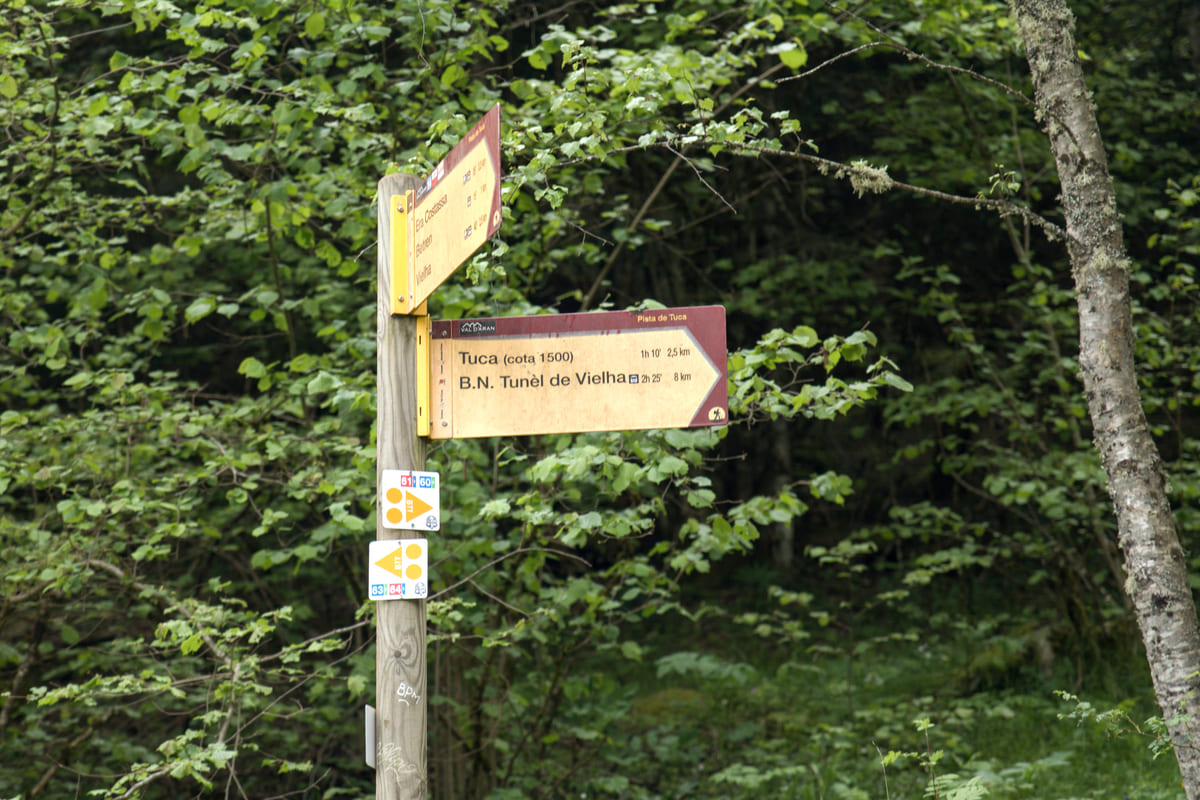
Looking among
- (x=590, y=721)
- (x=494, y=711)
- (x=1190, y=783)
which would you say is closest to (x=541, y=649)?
(x=494, y=711)

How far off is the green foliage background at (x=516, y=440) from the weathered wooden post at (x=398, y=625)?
0.75 metres

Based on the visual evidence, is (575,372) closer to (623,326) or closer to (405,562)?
(623,326)

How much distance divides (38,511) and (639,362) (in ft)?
14.5

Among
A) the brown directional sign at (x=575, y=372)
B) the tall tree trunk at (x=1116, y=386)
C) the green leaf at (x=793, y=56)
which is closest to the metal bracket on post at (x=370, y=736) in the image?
the brown directional sign at (x=575, y=372)

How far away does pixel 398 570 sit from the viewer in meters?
2.61

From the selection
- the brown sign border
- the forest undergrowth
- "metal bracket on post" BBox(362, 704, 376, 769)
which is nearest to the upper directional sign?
the brown sign border

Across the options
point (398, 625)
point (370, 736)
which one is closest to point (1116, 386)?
point (398, 625)

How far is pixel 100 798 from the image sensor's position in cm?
663

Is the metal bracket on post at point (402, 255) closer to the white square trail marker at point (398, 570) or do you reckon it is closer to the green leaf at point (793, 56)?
the white square trail marker at point (398, 570)

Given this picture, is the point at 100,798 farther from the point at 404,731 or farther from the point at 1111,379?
the point at 1111,379

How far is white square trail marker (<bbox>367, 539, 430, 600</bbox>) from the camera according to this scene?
8.53 ft

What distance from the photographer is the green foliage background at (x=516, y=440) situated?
471 centimetres

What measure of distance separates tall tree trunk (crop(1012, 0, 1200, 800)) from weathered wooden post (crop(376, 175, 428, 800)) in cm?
236

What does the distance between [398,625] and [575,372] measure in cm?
79
